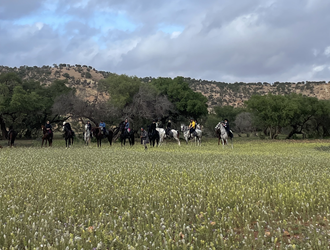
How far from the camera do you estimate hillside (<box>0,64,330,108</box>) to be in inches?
3979

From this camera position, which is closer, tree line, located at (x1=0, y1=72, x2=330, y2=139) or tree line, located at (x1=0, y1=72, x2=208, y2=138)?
tree line, located at (x1=0, y1=72, x2=208, y2=138)

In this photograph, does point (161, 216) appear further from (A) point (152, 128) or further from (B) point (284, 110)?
(B) point (284, 110)

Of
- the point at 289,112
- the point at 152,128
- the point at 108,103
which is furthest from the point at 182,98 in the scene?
the point at 152,128

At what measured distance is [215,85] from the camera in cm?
13062

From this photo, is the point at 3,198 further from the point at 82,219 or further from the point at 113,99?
the point at 113,99

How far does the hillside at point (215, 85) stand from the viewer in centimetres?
10106

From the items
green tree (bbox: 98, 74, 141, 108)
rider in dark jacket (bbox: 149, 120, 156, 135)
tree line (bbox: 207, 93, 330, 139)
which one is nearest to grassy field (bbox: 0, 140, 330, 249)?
rider in dark jacket (bbox: 149, 120, 156, 135)

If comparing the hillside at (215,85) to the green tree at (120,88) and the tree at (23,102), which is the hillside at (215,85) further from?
the green tree at (120,88)

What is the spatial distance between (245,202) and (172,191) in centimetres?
195

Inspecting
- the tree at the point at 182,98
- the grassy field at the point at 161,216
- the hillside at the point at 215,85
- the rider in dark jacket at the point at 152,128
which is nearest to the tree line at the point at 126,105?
the tree at the point at 182,98

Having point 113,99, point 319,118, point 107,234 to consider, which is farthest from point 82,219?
point 319,118

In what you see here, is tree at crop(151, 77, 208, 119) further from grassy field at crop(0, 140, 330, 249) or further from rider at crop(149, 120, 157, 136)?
grassy field at crop(0, 140, 330, 249)

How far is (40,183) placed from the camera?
9.38 metres

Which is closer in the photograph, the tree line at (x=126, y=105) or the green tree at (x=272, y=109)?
the tree line at (x=126, y=105)
